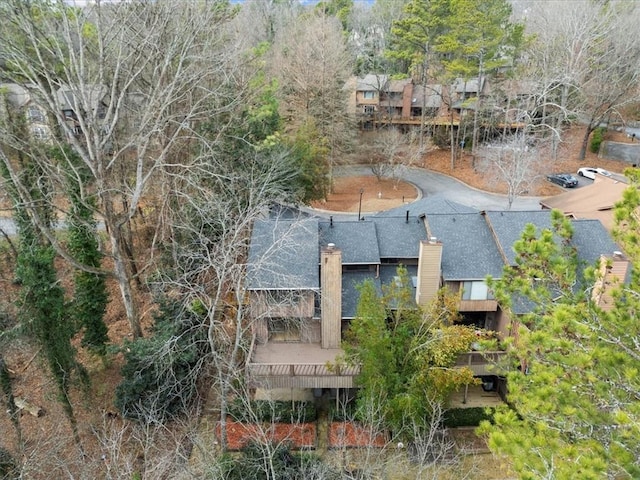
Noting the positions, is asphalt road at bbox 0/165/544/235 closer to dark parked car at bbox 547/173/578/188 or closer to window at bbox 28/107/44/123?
dark parked car at bbox 547/173/578/188

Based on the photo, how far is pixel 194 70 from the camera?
19.9 metres

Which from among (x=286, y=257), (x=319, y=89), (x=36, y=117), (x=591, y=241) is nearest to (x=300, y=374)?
(x=286, y=257)

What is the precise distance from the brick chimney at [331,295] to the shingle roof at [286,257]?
1.87ft

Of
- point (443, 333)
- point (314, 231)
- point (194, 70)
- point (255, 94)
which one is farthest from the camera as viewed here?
point (255, 94)

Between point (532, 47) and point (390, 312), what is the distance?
126 feet

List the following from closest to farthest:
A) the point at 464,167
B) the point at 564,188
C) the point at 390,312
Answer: the point at 390,312 → the point at 564,188 → the point at 464,167

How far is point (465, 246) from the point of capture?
1842 cm

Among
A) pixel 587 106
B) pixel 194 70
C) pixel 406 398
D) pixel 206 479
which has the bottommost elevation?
pixel 206 479

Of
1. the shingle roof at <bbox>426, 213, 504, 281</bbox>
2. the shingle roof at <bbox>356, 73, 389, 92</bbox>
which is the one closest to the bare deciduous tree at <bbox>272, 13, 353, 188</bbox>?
the shingle roof at <bbox>356, 73, 389, 92</bbox>

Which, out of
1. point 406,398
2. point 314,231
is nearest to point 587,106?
point 314,231

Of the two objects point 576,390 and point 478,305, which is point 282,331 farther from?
point 576,390

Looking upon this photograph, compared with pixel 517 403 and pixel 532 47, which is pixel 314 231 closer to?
pixel 517 403

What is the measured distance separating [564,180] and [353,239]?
27225 mm

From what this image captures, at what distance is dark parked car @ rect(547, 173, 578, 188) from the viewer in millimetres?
38266
